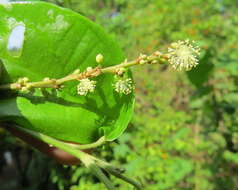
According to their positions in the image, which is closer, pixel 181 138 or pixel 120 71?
pixel 120 71

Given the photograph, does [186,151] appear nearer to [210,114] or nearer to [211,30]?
[210,114]

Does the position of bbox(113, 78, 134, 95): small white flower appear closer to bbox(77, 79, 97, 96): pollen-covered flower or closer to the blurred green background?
bbox(77, 79, 97, 96): pollen-covered flower

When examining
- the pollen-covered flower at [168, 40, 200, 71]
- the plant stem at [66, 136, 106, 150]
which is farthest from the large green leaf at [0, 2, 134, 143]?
the pollen-covered flower at [168, 40, 200, 71]

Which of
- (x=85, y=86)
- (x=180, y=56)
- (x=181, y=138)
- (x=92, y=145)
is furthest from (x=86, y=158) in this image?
(x=181, y=138)

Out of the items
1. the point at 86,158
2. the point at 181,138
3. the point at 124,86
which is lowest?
the point at 181,138

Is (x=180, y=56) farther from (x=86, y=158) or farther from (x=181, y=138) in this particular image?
(x=181, y=138)

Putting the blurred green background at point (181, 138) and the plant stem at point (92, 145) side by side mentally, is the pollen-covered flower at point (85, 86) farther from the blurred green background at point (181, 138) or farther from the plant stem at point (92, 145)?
the blurred green background at point (181, 138)
